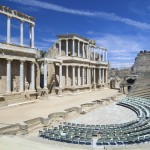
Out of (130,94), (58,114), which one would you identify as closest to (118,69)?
(130,94)

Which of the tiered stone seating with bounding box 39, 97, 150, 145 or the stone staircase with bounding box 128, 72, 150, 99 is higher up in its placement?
the stone staircase with bounding box 128, 72, 150, 99

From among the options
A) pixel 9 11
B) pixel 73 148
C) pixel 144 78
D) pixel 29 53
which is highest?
pixel 9 11

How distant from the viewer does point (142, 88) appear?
45.6m

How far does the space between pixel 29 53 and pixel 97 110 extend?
12907 mm

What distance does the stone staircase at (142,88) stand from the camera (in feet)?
140

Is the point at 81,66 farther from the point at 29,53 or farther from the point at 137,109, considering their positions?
the point at 137,109

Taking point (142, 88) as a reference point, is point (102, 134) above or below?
below

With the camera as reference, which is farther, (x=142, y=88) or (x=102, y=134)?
(x=142, y=88)

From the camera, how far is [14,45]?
110 feet

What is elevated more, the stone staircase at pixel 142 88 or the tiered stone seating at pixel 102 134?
the stone staircase at pixel 142 88

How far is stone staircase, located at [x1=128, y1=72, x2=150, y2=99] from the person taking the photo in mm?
42662

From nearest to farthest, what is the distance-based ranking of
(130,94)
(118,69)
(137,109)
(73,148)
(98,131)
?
(73,148), (98,131), (137,109), (130,94), (118,69)

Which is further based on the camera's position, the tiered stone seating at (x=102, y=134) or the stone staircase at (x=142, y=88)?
the stone staircase at (x=142, y=88)

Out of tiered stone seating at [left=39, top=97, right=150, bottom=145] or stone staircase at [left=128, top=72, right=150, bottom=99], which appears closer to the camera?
tiered stone seating at [left=39, top=97, right=150, bottom=145]
